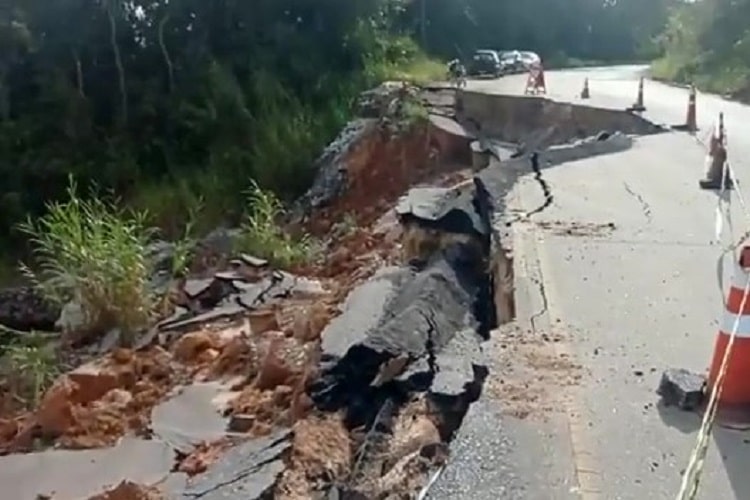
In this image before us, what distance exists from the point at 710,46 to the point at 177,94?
1698 centimetres

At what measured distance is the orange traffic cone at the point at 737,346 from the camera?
3.70 metres

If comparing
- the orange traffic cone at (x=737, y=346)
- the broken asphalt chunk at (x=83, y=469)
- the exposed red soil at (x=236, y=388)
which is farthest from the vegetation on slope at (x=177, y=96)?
the orange traffic cone at (x=737, y=346)

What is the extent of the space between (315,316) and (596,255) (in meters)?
2.31

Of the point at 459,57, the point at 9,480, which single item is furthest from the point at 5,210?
the point at 459,57

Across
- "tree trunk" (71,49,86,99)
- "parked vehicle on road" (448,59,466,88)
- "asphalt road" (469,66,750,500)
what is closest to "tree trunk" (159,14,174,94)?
"tree trunk" (71,49,86,99)

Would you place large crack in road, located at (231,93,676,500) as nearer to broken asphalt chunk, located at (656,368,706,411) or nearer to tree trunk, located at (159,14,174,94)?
broken asphalt chunk, located at (656,368,706,411)

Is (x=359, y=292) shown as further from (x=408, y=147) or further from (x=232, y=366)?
(x=408, y=147)

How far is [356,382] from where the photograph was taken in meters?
4.96

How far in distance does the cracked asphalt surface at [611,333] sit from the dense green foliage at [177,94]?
11.8 m

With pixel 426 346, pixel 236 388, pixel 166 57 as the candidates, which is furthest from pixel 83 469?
pixel 166 57

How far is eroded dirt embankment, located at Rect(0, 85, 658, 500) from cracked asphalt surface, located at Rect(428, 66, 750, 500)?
20 cm

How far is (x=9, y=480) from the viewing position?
553cm

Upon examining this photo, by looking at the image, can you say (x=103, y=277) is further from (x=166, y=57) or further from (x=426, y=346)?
(x=166, y=57)

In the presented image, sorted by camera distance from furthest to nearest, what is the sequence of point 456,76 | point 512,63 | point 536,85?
point 512,63
point 456,76
point 536,85
